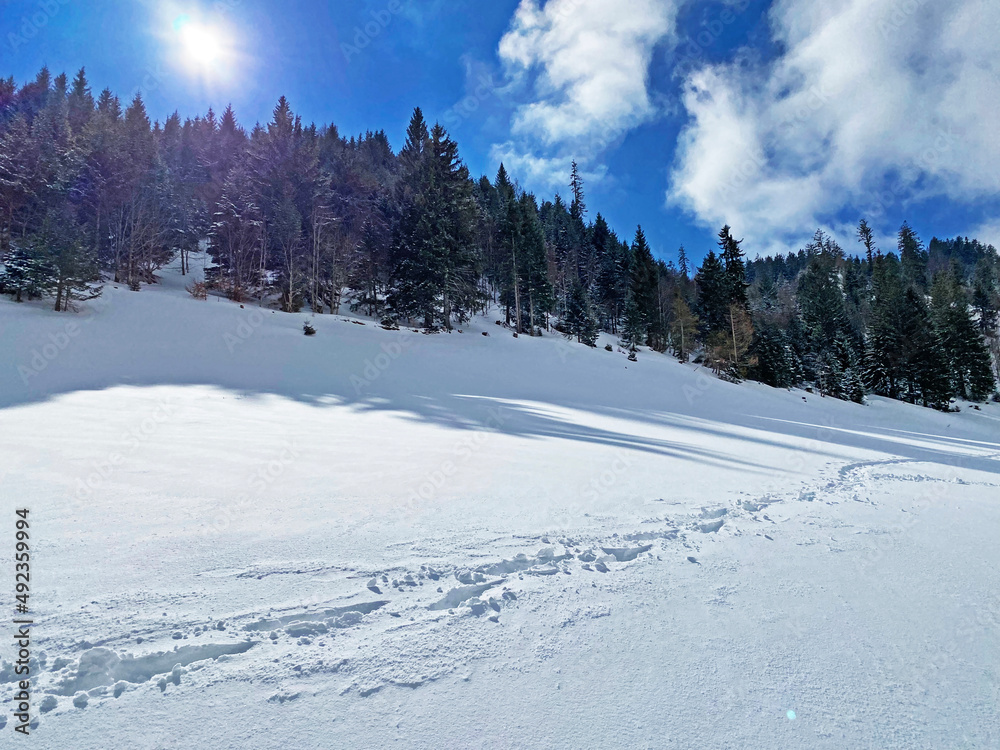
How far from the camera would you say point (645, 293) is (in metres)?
42.8

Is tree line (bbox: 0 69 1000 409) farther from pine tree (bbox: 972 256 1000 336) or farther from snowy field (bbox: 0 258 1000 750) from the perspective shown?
snowy field (bbox: 0 258 1000 750)

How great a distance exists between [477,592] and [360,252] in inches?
1211

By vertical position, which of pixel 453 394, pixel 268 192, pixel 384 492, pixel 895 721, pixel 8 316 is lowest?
pixel 895 721

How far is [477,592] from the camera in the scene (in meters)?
2.52

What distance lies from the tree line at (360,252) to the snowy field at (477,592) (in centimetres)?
1708

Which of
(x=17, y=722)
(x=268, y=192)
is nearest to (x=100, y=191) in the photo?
(x=268, y=192)

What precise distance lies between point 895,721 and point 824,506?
332 centimetres

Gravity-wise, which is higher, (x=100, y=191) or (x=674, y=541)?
(x=100, y=191)

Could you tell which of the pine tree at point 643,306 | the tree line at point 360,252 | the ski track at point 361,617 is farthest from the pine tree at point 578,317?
the ski track at point 361,617

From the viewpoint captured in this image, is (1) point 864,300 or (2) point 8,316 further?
(1) point 864,300

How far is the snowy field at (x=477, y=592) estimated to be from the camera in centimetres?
162

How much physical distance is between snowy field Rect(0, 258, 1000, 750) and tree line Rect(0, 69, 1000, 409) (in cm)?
1708

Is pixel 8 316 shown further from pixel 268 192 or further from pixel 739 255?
pixel 739 255

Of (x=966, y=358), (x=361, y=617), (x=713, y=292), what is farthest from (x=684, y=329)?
(x=361, y=617)
